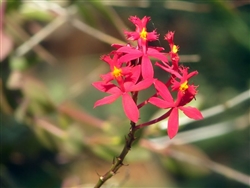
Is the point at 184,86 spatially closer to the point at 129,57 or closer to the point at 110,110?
the point at 129,57

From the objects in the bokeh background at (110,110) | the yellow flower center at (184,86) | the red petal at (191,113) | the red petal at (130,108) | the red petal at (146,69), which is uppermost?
the bokeh background at (110,110)

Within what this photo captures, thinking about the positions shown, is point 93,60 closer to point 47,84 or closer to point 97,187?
point 47,84

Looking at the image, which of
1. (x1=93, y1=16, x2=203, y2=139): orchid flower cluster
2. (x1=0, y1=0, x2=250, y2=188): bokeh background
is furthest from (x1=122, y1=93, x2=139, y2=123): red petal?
(x1=0, y1=0, x2=250, y2=188): bokeh background

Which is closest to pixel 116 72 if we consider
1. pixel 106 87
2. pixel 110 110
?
pixel 106 87

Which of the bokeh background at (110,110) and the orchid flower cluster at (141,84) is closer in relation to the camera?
the orchid flower cluster at (141,84)

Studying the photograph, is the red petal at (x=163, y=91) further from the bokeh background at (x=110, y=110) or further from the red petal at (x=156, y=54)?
the bokeh background at (x=110, y=110)

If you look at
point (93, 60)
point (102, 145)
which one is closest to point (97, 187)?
point (102, 145)

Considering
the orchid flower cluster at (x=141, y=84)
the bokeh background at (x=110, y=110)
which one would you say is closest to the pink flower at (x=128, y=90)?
the orchid flower cluster at (x=141, y=84)
